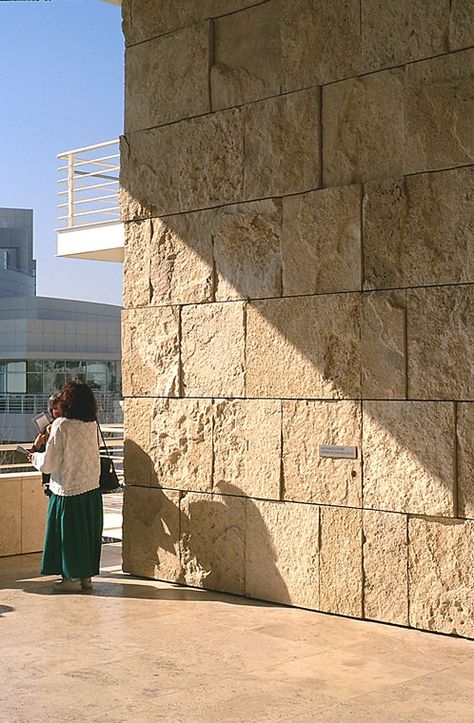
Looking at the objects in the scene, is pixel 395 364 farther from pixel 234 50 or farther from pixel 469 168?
pixel 234 50

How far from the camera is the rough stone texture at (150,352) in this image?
28.2 feet

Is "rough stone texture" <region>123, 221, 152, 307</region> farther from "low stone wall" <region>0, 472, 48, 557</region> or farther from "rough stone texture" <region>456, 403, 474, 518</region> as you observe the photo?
"rough stone texture" <region>456, 403, 474, 518</region>

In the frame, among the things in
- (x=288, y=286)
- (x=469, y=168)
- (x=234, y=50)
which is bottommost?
(x=288, y=286)

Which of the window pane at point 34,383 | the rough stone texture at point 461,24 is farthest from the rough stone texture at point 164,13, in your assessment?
the window pane at point 34,383

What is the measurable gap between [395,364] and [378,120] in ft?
5.41

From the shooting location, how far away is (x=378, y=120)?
7027mm

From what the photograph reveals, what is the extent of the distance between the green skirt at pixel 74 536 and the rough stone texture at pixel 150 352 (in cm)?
100

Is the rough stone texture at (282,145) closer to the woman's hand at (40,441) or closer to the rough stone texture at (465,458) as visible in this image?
the rough stone texture at (465,458)

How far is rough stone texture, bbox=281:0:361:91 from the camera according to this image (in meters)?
7.19

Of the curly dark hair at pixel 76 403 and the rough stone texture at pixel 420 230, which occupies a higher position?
the rough stone texture at pixel 420 230

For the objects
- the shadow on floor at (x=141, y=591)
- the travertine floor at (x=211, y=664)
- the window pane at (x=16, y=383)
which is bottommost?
the travertine floor at (x=211, y=664)

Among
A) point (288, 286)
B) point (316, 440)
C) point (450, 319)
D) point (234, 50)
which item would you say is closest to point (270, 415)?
point (316, 440)

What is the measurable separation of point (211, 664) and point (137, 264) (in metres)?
3.94

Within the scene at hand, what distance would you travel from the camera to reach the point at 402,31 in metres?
6.87
